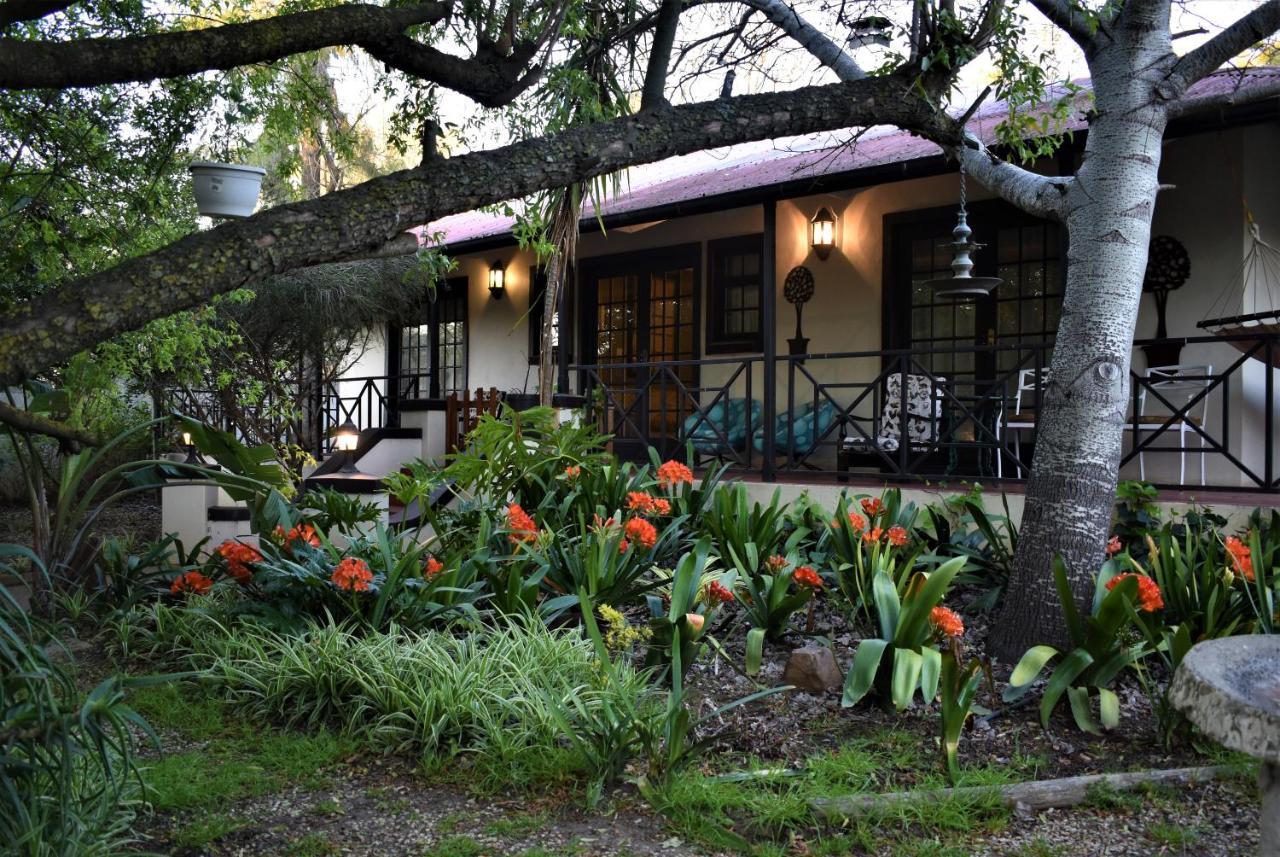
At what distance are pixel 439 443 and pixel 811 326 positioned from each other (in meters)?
3.91

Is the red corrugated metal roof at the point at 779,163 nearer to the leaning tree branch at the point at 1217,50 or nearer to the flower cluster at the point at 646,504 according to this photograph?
the leaning tree branch at the point at 1217,50

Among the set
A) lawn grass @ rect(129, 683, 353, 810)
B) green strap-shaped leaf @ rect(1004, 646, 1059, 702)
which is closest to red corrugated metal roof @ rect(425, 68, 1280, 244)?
green strap-shaped leaf @ rect(1004, 646, 1059, 702)

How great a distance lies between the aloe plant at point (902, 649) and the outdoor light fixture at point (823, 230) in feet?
20.5

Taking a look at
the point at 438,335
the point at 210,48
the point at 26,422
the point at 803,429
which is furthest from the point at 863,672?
the point at 438,335

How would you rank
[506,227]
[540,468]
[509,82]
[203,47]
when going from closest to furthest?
[203,47] < [509,82] < [540,468] < [506,227]

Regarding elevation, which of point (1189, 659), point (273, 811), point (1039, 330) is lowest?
point (273, 811)

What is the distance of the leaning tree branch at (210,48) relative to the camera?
7.78 ft

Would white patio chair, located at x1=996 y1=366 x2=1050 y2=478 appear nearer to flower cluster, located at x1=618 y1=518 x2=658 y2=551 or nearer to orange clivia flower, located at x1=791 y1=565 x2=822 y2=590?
orange clivia flower, located at x1=791 y1=565 x2=822 y2=590

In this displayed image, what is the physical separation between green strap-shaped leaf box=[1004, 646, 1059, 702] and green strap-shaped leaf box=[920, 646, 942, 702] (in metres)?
0.27

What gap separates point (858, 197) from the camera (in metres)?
9.66

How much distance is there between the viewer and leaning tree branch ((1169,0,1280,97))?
4191 millimetres

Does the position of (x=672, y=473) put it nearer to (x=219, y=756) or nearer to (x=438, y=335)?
(x=219, y=756)

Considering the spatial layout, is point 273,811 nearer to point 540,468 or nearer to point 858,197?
point 540,468

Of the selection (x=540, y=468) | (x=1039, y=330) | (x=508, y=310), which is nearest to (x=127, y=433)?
(x=540, y=468)
